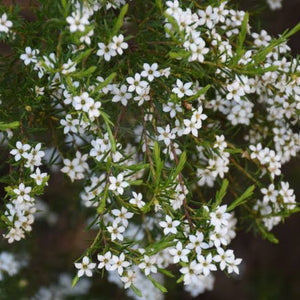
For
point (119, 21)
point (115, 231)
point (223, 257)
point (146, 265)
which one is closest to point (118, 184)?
point (115, 231)

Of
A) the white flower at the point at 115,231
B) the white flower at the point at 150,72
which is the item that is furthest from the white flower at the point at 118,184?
the white flower at the point at 150,72

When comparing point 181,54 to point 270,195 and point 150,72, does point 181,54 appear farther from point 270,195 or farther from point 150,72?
point 270,195

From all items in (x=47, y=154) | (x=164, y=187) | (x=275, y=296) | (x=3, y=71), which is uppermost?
(x=3, y=71)

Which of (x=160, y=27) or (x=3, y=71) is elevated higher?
(x=160, y=27)

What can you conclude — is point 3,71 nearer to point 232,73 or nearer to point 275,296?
point 232,73

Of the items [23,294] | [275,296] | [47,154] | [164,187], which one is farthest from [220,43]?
[275,296]

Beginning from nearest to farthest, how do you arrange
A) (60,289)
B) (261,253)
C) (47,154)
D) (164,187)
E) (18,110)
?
(164,187) < (18,110) < (47,154) < (60,289) < (261,253)

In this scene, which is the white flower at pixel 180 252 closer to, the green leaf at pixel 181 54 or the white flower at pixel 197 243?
the white flower at pixel 197 243
